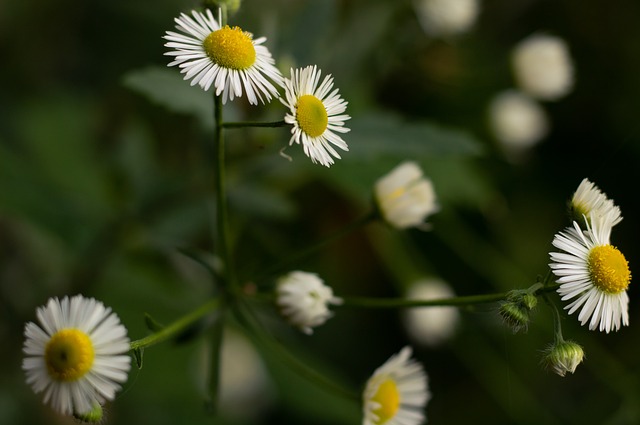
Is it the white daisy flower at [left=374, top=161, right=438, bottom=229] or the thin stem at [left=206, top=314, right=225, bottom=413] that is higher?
the white daisy flower at [left=374, top=161, right=438, bottom=229]

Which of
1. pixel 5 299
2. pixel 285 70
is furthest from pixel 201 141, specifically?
pixel 5 299

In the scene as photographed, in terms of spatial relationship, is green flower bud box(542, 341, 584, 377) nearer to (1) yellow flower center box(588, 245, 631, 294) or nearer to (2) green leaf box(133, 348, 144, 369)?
(1) yellow flower center box(588, 245, 631, 294)

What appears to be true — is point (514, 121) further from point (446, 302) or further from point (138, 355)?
point (138, 355)

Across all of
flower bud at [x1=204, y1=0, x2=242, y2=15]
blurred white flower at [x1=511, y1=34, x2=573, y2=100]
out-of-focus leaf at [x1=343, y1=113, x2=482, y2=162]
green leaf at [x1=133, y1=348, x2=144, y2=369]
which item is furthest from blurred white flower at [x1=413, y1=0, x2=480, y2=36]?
green leaf at [x1=133, y1=348, x2=144, y2=369]

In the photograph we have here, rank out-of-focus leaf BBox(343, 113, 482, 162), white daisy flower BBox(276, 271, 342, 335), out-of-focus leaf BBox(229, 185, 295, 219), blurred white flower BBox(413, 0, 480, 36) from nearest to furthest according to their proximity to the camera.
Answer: white daisy flower BBox(276, 271, 342, 335), out-of-focus leaf BBox(343, 113, 482, 162), out-of-focus leaf BBox(229, 185, 295, 219), blurred white flower BBox(413, 0, 480, 36)

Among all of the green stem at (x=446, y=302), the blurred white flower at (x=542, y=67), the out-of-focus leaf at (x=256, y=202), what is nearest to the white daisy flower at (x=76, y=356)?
the green stem at (x=446, y=302)

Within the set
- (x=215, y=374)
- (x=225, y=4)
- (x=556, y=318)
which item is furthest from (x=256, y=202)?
(x=556, y=318)

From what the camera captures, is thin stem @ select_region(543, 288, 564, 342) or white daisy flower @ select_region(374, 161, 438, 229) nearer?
thin stem @ select_region(543, 288, 564, 342)

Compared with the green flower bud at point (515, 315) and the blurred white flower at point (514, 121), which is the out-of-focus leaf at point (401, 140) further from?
the blurred white flower at point (514, 121)
